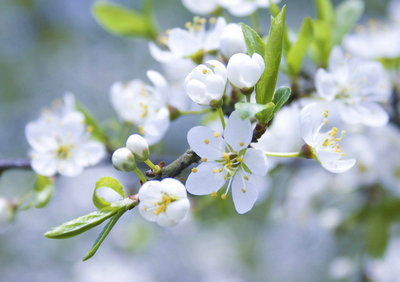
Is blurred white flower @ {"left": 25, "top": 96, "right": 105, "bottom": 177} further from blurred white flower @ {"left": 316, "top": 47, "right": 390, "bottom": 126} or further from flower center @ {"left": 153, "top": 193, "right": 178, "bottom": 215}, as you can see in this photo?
blurred white flower @ {"left": 316, "top": 47, "right": 390, "bottom": 126}

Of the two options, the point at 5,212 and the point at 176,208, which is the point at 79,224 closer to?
the point at 176,208

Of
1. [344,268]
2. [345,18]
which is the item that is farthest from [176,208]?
[344,268]

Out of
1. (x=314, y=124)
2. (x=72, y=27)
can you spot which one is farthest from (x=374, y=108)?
(x=72, y=27)

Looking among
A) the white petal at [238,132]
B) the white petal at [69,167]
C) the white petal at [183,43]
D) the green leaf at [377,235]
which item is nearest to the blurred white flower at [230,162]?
the white petal at [238,132]

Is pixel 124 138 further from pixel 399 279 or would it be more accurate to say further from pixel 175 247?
pixel 175 247

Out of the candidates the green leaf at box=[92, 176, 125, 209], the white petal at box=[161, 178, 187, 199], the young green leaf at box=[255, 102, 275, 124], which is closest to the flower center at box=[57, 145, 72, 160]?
the green leaf at box=[92, 176, 125, 209]

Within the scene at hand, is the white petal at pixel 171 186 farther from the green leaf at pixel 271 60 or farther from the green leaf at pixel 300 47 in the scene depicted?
the green leaf at pixel 300 47
